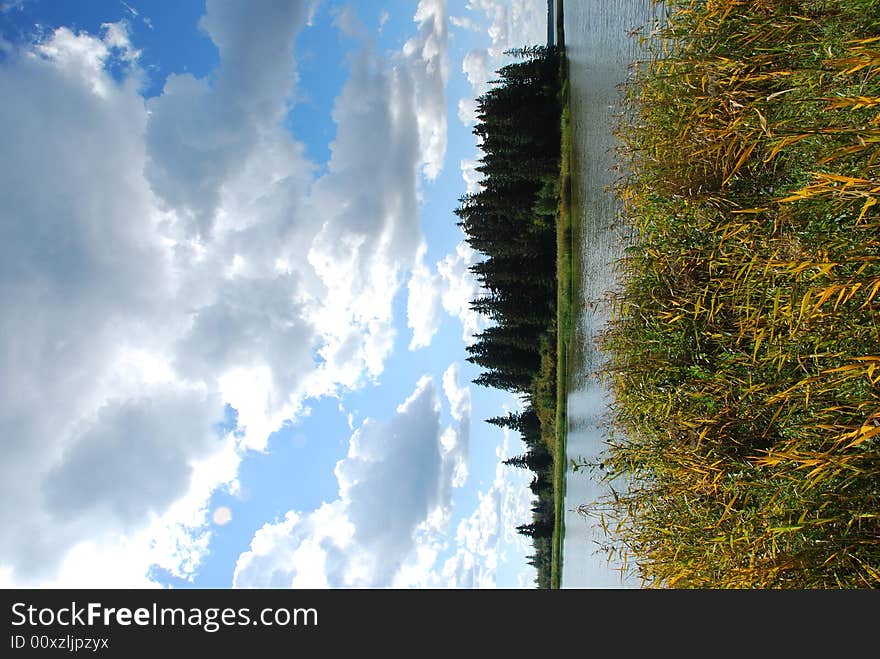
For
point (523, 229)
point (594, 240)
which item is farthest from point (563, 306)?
point (523, 229)

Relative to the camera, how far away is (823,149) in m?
5.09

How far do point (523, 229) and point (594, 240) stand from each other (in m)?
17.5

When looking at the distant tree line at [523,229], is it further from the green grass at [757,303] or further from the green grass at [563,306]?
the green grass at [757,303]

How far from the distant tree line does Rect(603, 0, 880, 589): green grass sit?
19613 millimetres

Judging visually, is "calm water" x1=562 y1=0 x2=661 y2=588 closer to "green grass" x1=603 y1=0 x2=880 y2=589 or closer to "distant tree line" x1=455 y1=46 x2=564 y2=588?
"distant tree line" x1=455 y1=46 x2=564 y2=588

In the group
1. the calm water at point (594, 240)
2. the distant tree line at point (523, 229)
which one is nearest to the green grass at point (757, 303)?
the calm water at point (594, 240)

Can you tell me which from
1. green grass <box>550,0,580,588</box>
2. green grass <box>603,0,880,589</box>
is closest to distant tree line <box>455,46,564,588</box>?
green grass <box>550,0,580,588</box>

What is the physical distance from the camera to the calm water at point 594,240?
16438mm

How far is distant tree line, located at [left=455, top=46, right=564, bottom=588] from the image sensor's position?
29688 mm

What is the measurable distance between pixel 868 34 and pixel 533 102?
98.6 ft

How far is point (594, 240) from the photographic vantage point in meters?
19.0

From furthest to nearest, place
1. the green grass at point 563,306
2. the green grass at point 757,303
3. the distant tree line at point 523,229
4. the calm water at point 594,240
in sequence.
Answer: the distant tree line at point 523,229, the green grass at point 563,306, the calm water at point 594,240, the green grass at point 757,303

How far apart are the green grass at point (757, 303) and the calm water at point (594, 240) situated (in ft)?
24.8
